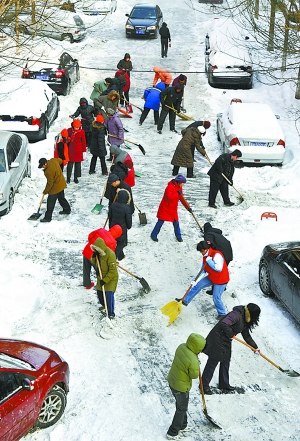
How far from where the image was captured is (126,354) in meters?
10.1

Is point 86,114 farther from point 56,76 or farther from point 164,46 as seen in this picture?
point 164,46

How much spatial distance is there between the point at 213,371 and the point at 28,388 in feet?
8.26

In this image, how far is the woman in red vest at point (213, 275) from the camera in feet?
33.9

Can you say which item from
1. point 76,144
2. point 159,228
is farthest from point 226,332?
point 76,144

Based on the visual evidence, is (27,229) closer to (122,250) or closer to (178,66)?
(122,250)

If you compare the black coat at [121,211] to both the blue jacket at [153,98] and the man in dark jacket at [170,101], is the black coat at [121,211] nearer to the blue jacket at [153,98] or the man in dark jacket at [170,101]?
the man in dark jacket at [170,101]

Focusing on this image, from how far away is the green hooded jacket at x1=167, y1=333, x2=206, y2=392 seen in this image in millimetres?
7715

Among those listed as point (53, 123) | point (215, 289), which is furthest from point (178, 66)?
point (215, 289)

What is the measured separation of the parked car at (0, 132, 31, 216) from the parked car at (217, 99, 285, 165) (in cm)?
496

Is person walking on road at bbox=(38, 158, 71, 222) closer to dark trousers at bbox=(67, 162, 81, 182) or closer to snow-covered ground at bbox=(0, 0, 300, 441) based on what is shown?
snow-covered ground at bbox=(0, 0, 300, 441)

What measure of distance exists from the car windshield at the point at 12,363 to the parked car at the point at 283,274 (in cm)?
435

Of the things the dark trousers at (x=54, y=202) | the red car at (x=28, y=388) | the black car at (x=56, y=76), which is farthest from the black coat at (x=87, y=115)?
the red car at (x=28, y=388)

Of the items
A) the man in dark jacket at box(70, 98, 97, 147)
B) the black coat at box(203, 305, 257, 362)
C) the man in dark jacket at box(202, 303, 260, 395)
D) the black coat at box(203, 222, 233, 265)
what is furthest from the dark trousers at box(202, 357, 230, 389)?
the man in dark jacket at box(70, 98, 97, 147)

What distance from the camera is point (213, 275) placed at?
10469mm
